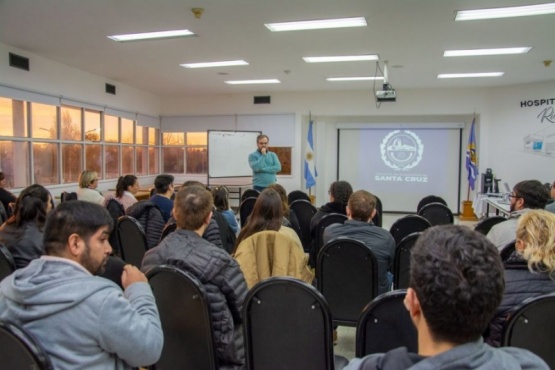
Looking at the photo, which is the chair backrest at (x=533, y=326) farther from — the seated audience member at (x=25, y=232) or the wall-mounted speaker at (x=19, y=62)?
the wall-mounted speaker at (x=19, y=62)

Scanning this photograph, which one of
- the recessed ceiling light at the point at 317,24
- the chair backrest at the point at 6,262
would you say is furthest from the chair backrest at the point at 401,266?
the recessed ceiling light at the point at 317,24

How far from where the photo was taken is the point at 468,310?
82cm

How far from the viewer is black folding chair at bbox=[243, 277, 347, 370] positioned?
64.2 inches

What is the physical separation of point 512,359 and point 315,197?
931 centimetres

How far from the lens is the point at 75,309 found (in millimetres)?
1156

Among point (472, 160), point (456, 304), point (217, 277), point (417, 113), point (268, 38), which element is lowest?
point (217, 277)

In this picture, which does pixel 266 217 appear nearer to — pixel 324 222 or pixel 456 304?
pixel 324 222

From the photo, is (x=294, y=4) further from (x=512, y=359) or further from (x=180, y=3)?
(x=512, y=359)

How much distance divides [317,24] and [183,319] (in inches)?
152

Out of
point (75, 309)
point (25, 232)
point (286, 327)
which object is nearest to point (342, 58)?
point (25, 232)

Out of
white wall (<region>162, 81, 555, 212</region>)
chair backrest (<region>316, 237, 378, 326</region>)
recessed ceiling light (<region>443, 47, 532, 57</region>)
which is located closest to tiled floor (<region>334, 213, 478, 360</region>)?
chair backrest (<region>316, 237, 378, 326</region>)

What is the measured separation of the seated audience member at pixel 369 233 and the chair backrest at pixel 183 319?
1353 millimetres

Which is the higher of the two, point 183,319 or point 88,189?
point 88,189

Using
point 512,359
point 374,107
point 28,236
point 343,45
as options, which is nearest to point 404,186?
point 374,107
